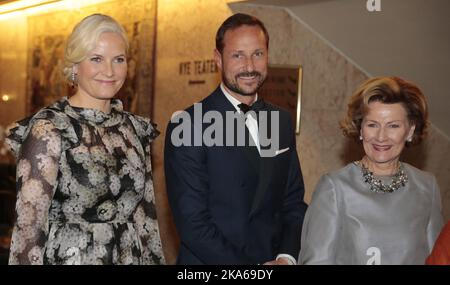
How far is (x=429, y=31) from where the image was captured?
5004mm

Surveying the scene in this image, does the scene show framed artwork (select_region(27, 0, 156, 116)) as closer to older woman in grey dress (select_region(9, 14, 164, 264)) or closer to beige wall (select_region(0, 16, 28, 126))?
beige wall (select_region(0, 16, 28, 126))

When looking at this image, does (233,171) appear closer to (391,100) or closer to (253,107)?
(253,107)

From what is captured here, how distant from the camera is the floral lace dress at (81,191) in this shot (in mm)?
2801

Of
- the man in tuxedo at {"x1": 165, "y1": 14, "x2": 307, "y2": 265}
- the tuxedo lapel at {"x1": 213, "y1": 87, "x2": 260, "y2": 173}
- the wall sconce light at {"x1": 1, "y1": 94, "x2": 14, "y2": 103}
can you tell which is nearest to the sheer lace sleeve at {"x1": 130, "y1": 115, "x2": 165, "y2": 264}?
the man in tuxedo at {"x1": 165, "y1": 14, "x2": 307, "y2": 265}

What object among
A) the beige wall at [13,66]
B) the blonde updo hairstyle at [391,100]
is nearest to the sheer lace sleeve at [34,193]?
the blonde updo hairstyle at [391,100]

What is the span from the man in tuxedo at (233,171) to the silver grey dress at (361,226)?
35 centimetres

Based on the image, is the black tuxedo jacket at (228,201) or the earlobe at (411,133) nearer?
the earlobe at (411,133)

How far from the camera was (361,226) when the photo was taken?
108 inches

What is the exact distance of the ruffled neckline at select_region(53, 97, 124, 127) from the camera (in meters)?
3.01

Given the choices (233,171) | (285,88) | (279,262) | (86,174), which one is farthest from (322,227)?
(285,88)

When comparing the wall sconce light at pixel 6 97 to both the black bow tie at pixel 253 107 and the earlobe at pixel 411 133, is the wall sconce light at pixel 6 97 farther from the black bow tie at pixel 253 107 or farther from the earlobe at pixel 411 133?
the earlobe at pixel 411 133
